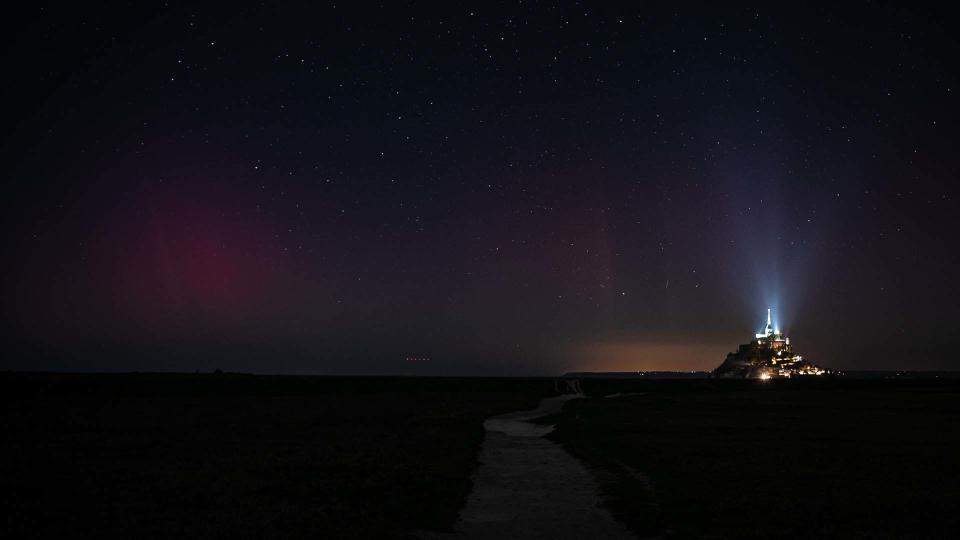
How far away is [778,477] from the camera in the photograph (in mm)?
21750

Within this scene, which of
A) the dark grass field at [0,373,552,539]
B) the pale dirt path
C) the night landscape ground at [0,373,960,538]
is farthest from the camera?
the night landscape ground at [0,373,960,538]

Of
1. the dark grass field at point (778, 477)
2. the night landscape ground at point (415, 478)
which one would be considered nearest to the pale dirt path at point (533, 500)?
the night landscape ground at point (415, 478)

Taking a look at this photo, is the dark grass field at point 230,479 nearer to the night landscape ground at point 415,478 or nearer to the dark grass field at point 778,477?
the night landscape ground at point 415,478

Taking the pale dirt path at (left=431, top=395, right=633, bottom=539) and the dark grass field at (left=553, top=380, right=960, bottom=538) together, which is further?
the dark grass field at (left=553, top=380, right=960, bottom=538)

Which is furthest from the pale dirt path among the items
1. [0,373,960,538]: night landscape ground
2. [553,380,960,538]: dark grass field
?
[553,380,960,538]: dark grass field

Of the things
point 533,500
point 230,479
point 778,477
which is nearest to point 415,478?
point 533,500

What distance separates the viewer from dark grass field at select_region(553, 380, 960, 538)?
1555cm

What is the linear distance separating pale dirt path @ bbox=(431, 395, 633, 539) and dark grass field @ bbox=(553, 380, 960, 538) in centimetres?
73

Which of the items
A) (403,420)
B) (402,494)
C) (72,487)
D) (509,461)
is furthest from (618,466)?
(403,420)

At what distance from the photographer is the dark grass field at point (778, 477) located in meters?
15.6

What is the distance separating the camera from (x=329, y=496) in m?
18.4

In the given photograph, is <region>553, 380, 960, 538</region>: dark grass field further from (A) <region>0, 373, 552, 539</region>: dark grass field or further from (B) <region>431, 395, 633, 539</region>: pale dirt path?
(A) <region>0, 373, 552, 539</region>: dark grass field

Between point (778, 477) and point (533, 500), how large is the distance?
888cm

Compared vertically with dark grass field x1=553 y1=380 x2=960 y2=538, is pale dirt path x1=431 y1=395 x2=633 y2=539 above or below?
below
